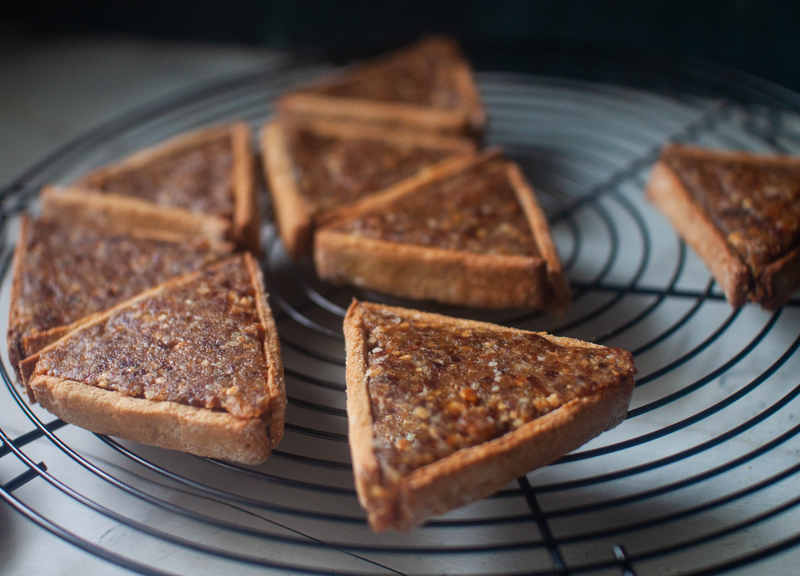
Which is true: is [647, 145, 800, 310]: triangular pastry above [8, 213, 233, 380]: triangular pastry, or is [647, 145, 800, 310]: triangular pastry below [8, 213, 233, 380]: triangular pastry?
above

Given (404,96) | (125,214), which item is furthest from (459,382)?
(404,96)

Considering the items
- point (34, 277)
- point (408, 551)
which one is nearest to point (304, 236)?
point (34, 277)

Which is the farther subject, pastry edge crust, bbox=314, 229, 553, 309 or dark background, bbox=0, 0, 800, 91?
dark background, bbox=0, 0, 800, 91

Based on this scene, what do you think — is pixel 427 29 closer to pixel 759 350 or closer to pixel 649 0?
pixel 649 0

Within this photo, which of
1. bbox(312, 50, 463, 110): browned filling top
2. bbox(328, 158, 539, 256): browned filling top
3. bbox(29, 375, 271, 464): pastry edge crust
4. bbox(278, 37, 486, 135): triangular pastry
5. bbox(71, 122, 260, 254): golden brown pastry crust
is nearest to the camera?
bbox(29, 375, 271, 464): pastry edge crust

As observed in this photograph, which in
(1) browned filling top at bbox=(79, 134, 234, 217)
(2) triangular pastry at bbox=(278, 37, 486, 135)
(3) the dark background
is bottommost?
(1) browned filling top at bbox=(79, 134, 234, 217)

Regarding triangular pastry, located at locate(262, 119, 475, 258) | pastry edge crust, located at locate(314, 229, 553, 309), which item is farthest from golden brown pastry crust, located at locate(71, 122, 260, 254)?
pastry edge crust, located at locate(314, 229, 553, 309)

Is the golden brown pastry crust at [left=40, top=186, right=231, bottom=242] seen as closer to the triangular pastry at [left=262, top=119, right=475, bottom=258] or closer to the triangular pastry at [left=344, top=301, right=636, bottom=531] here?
the triangular pastry at [left=262, top=119, right=475, bottom=258]
